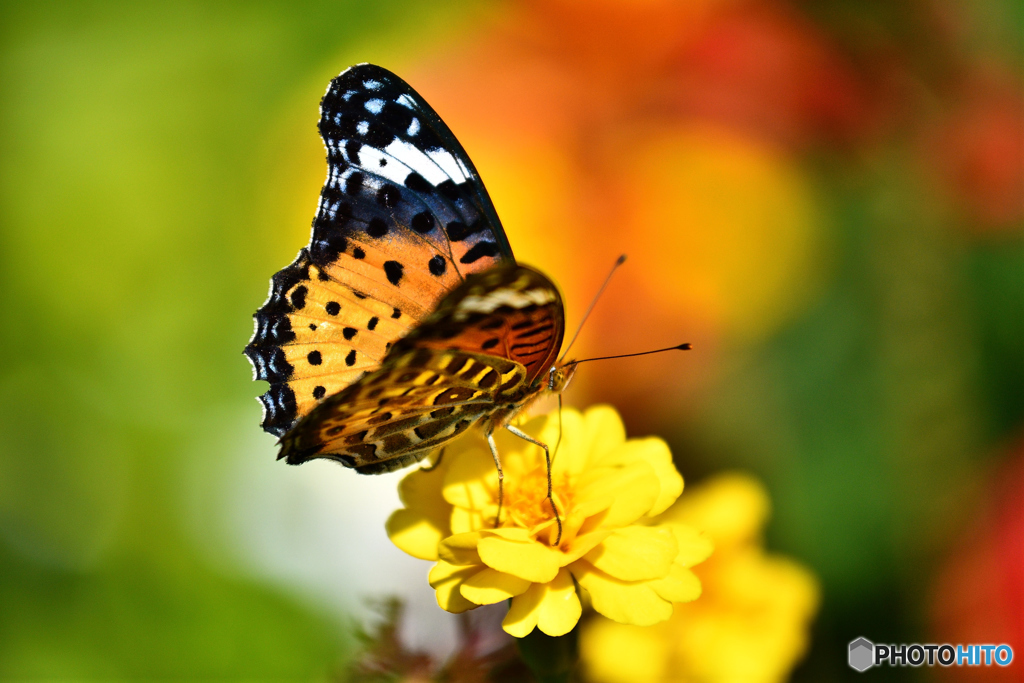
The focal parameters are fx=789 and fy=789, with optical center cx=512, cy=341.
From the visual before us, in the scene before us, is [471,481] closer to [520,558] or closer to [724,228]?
[520,558]

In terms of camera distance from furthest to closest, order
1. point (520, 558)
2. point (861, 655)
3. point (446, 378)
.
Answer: point (861, 655), point (446, 378), point (520, 558)

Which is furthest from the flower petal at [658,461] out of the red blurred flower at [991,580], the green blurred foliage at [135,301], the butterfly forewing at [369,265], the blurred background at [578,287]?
the green blurred foliage at [135,301]

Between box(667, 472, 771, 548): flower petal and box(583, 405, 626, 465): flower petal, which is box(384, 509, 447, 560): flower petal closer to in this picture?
box(583, 405, 626, 465): flower petal

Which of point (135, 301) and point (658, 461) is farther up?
point (135, 301)

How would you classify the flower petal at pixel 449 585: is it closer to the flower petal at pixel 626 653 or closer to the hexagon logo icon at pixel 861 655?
the flower petal at pixel 626 653

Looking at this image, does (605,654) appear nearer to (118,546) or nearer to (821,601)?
(821,601)

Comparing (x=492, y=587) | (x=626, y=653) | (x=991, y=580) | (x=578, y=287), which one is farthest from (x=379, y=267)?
(x=991, y=580)
